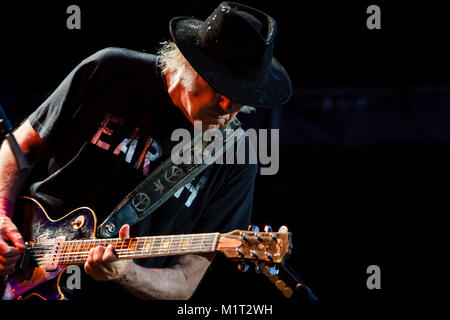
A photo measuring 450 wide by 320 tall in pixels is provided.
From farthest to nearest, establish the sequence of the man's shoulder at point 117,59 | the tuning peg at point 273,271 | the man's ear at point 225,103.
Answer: the man's shoulder at point 117,59
the man's ear at point 225,103
the tuning peg at point 273,271

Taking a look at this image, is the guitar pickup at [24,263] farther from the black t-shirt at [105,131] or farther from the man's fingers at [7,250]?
the black t-shirt at [105,131]

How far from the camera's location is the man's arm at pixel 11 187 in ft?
8.87

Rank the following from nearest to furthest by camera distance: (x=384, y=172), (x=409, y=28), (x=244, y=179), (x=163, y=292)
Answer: (x=163, y=292), (x=244, y=179), (x=409, y=28), (x=384, y=172)

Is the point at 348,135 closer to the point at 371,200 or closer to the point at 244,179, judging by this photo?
the point at 371,200

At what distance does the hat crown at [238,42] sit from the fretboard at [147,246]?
815 mm

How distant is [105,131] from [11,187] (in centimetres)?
61

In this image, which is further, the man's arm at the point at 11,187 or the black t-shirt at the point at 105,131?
the black t-shirt at the point at 105,131

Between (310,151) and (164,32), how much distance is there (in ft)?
5.88

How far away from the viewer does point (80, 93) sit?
2828 millimetres

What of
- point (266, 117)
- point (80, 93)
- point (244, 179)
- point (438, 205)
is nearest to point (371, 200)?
point (438, 205)

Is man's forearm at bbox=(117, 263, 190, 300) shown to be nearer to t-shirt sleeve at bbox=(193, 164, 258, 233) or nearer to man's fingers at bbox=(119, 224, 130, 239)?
→ man's fingers at bbox=(119, 224, 130, 239)

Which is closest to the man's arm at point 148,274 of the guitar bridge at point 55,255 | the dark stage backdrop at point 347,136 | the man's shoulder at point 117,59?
the guitar bridge at point 55,255

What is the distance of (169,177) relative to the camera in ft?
9.42

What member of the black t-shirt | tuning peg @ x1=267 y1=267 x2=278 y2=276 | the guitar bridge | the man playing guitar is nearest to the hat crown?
the man playing guitar
